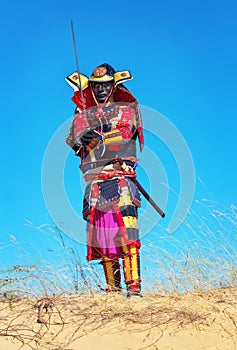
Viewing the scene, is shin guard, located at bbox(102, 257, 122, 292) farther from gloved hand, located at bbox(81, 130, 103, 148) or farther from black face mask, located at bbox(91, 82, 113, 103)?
black face mask, located at bbox(91, 82, 113, 103)

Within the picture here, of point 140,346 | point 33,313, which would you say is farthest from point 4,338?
point 140,346

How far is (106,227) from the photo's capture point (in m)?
4.67

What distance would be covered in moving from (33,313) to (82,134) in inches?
81.8

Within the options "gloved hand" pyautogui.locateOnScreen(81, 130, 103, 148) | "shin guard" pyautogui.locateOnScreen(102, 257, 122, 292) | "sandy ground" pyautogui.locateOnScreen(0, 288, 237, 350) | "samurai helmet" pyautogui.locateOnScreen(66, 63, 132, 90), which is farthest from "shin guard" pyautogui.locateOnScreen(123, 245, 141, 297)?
"samurai helmet" pyautogui.locateOnScreen(66, 63, 132, 90)

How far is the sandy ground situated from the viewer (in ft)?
9.59

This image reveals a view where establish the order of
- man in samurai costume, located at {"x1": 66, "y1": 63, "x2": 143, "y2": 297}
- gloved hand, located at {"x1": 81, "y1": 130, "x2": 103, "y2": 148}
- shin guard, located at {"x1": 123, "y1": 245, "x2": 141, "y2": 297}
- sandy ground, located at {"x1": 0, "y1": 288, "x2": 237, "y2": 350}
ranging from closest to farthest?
sandy ground, located at {"x1": 0, "y1": 288, "x2": 237, "y2": 350} → shin guard, located at {"x1": 123, "y1": 245, "x2": 141, "y2": 297} → man in samurai costume, located at {"x1": 66, "y1": 63, "x2": 143, "y2": 297} → gloved hand, located at {"x1": 81, "y1": 130, "x2": 103, "y2": 148}

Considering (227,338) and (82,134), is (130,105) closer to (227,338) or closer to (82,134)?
(82,134)

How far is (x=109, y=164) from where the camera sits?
→ 191 inches

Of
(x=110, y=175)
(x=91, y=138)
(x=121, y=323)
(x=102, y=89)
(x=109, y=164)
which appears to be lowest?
(x=121, y=323)

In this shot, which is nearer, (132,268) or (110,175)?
(132,268)

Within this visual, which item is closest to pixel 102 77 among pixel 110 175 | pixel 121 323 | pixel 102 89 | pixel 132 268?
pixel 102 89

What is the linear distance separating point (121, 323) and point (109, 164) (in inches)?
78.0

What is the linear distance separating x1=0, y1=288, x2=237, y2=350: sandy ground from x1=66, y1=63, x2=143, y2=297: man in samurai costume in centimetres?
87

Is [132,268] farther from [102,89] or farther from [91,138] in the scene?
[102,89]
